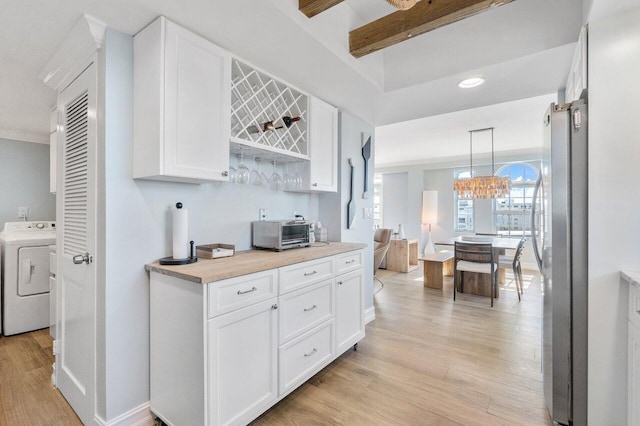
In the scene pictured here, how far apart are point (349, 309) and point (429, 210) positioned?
5.40 meters

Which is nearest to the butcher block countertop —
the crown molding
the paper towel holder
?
the paper towel holder

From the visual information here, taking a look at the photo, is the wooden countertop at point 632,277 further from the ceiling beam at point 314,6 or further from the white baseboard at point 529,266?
the white baseboard at point 529,266

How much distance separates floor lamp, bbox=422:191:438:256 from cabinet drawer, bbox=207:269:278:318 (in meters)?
6.17

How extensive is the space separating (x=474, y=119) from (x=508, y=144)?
2042 millimetres

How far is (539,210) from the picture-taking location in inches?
82.2

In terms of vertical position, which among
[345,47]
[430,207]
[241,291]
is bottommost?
[241,291]

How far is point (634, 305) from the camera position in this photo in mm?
1408

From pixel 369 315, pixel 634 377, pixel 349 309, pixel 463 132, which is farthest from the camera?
pixel 463 132

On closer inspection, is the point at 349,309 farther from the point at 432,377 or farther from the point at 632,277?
the point at 632,277

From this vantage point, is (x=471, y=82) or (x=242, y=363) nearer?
(x=242, y=363)

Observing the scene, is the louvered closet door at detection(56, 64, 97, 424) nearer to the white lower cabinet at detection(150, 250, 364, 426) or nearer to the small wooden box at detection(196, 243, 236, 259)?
the white lower cabinet at detection(150, 250, 364, 426)

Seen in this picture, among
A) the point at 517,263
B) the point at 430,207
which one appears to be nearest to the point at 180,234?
the point at 517,263

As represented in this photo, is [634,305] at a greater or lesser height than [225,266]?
lesser

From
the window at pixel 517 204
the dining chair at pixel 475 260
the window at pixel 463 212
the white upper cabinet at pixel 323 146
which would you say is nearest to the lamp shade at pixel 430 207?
the window at pixel 463 212
